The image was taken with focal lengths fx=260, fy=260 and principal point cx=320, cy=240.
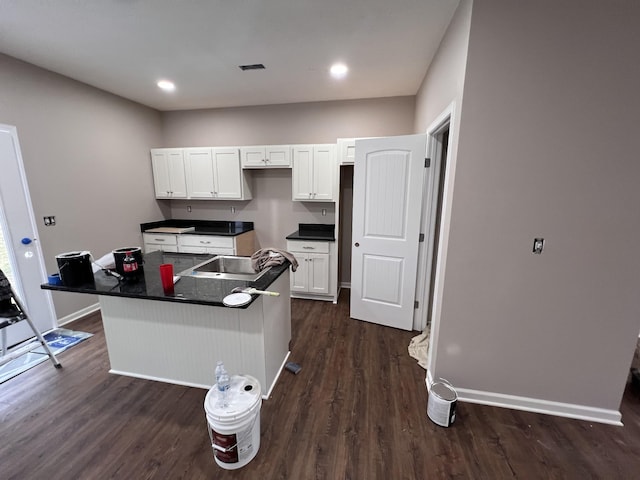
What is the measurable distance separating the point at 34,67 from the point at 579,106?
441 centimetres

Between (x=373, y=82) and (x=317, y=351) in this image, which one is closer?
(x=317, y=351)

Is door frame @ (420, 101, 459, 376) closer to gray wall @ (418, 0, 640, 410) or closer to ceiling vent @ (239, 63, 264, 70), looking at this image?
gray wall @ (418, 0, 640, 410)

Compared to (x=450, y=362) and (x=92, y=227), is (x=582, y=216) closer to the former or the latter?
(x=450, y=362)

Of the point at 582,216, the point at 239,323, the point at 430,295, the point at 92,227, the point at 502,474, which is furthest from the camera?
the point at 92,227

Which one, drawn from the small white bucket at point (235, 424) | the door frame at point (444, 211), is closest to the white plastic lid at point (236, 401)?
the small white bucket at point (235, 424)

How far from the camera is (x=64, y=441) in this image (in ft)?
5.11

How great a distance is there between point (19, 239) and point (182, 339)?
83.1 inches

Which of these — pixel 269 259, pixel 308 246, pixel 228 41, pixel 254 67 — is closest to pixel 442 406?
pixel 269 259

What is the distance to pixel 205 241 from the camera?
3.69 meters

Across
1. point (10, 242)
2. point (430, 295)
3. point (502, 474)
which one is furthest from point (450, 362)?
point (10, 242)

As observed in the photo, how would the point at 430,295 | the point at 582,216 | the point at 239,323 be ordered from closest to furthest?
the point at 582,216, the point at 239,323, the point at 430,295

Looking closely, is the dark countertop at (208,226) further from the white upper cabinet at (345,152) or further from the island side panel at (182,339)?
the island side panel at (182,339)

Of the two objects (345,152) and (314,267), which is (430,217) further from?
(314,267)

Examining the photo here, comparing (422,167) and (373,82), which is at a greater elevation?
(373,82)
